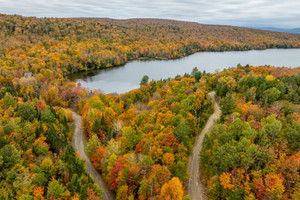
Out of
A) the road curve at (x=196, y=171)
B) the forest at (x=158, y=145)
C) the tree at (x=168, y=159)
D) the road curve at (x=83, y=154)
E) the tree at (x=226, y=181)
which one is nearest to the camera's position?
the tree at (x=226, y=181)

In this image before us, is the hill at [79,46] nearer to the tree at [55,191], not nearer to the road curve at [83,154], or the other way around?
the road curve at [83,154]

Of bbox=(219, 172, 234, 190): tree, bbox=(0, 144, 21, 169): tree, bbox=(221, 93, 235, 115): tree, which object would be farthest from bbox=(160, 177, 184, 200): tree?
bbox=(0, 144, 21, 169): tree

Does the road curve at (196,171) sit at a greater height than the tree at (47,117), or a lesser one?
lesser

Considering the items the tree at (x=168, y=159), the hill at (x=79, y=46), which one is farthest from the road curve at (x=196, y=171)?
the hill at (x=79, y=46)

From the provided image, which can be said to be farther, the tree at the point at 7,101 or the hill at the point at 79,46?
the hill at the point at 79,46

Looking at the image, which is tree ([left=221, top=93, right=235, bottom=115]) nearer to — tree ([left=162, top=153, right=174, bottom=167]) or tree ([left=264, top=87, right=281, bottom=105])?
tree ([left=264, top=87, right=281, bottom=105])

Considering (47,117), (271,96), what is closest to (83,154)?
(47,117)

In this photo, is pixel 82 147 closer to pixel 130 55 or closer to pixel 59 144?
pixel 59 144

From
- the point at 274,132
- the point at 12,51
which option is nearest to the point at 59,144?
the point at 274,132

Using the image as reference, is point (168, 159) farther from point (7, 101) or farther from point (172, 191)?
point (7, 101)
